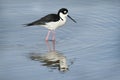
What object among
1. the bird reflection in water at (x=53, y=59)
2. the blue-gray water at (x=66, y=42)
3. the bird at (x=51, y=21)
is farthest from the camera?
the bird at (x=51, y=21)

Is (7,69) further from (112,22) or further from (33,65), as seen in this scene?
(112,22)

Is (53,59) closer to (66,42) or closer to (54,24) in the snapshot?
(66,42)

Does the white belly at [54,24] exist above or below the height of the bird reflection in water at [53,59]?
above

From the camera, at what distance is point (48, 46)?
1142 centimetres

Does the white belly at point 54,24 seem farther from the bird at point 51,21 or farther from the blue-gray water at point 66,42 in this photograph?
the blue-gray water at point 66,42

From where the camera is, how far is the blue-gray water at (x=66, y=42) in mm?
9383

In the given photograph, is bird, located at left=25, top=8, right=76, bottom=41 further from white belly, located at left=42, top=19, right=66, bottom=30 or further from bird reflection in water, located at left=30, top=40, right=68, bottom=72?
bird reflection in water, located at left=30, top=40, right=68, bottom=72

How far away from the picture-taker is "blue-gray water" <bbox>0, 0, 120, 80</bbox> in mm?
9383

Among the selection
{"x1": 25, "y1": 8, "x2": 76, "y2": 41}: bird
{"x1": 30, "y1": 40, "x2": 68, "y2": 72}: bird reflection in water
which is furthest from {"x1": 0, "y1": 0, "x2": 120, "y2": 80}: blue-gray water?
{"x1": 25, "y1": 8, "x2": 76, "y2": 41}: bird

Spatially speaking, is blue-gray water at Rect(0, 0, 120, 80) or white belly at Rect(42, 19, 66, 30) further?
white belly at Rect(42, 19, 66, 30)

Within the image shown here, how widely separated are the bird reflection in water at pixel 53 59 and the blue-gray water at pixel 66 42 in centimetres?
2

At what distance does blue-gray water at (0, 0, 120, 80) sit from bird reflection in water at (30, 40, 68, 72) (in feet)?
0.07

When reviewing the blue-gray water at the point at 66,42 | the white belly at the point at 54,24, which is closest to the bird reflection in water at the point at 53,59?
the blue-gray water at the point at 66,42

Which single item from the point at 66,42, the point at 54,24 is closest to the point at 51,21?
the point at 54,24
